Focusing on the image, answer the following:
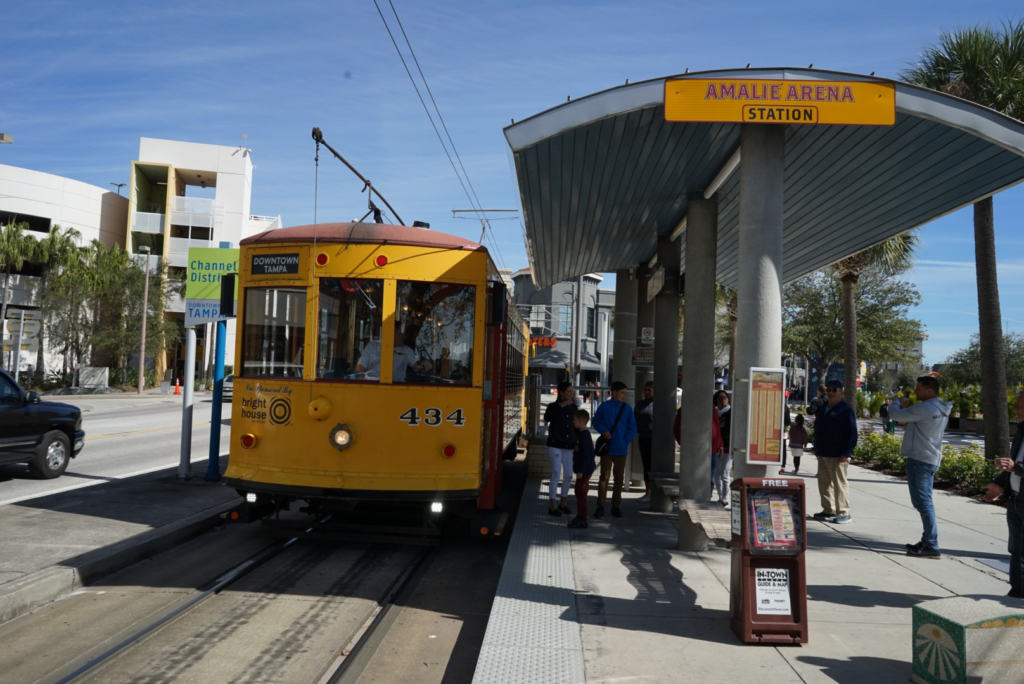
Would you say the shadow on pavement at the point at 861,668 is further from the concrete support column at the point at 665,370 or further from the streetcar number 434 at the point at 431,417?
the concrete support column at the point at 665,370

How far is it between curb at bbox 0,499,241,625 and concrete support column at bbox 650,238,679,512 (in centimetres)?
623

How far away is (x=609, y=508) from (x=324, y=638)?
6.32m

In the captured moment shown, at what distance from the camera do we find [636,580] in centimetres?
736

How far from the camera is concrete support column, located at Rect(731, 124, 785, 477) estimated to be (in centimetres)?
692

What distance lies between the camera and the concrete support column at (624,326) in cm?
1669

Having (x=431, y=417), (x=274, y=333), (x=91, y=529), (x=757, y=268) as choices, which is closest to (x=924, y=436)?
(x=757, y=268)

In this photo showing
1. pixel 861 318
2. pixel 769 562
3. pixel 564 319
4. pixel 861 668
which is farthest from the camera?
pixel 564 319

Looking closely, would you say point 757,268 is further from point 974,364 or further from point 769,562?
point 974,364

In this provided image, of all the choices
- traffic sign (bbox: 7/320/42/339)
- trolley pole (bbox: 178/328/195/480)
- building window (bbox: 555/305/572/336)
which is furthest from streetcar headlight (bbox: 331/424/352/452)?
building window (bbox: 555/305/572/336)

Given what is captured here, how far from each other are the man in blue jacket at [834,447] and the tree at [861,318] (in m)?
26.7

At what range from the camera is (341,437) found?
7.69m

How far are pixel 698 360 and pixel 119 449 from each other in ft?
40.9

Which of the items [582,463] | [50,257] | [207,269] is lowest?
[582,463]

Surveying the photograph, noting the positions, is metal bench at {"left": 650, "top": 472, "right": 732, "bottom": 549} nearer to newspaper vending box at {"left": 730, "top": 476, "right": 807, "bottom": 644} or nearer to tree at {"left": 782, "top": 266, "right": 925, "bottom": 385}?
newspaper vending box at {"left": 730, "top": 476, "right": 807, "bottom": 644}
